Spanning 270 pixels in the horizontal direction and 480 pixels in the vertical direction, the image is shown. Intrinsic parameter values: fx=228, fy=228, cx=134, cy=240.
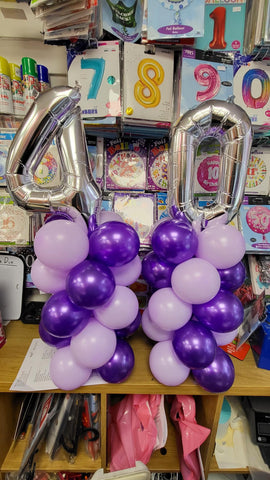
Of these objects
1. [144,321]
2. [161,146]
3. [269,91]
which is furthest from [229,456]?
[269,91]

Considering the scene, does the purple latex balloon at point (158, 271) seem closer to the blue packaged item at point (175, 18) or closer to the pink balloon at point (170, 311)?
the pink balloon at point (170, 311)

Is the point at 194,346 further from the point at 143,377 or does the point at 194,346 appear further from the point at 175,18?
the point at 175,18

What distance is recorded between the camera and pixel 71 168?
0.76 metres

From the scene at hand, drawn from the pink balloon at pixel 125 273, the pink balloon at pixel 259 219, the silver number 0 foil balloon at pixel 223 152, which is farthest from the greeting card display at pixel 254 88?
the pink balloon at pixel 125 273

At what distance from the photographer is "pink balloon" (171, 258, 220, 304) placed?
0.66 m

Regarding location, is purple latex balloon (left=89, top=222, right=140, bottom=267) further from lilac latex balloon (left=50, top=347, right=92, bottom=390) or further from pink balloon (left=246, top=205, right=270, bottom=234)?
pink balloon (left=246, top=205, right=270, bottom=234)

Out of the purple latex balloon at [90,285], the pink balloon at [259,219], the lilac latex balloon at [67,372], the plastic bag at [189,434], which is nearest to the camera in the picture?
the purple latex balloon at [90,285]

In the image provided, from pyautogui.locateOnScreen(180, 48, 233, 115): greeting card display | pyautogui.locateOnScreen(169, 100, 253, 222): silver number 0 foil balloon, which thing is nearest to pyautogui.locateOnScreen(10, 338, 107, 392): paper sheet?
pyautogui.locateOnScreen(169, 100, 253, 222): silver number 0 foil balloon

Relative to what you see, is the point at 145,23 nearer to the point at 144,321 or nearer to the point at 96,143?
the point at 96,143

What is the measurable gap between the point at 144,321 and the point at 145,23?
1091 millimetres

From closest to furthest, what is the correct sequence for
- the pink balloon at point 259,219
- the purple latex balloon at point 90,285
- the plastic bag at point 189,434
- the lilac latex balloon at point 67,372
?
the purple latex balloon at point 90,285, the lilac latex balloon at point 67,372, the plastic bag at point 189,434, the pink balloon at point 259,219

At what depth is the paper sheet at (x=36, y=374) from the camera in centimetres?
80

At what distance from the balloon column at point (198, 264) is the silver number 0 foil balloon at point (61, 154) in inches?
11.6

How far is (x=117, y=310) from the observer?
68cm
